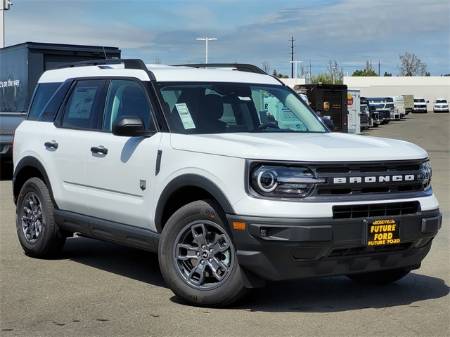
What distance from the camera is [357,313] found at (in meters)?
5.62

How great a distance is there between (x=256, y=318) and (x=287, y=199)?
0.94 meters

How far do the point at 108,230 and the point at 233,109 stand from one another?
1582 millimetres

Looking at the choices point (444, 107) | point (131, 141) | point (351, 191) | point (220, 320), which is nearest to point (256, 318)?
point (220, 320)

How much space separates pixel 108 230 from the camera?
653cm

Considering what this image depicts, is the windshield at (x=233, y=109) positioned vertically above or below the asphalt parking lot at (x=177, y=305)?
above

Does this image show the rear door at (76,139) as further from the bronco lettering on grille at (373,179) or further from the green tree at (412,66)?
the green tree at (412,66)

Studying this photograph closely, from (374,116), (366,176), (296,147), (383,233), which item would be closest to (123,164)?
(296,147)

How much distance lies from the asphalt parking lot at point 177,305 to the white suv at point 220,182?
259 millimetres

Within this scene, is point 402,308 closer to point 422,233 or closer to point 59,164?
point 422,233

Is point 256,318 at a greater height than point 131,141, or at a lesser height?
lesser

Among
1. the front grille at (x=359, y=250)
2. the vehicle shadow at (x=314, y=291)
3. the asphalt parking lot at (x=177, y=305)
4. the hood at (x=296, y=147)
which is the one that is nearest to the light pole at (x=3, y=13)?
the asphalt parking lot at (x=177, y=305)

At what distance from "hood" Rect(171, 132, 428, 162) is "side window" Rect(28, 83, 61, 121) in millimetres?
2356

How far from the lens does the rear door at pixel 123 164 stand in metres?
6.14

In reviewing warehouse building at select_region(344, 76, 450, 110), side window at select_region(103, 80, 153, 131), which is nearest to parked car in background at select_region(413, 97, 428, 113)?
warehouse building at select_region(344, 76, 450, 110)
